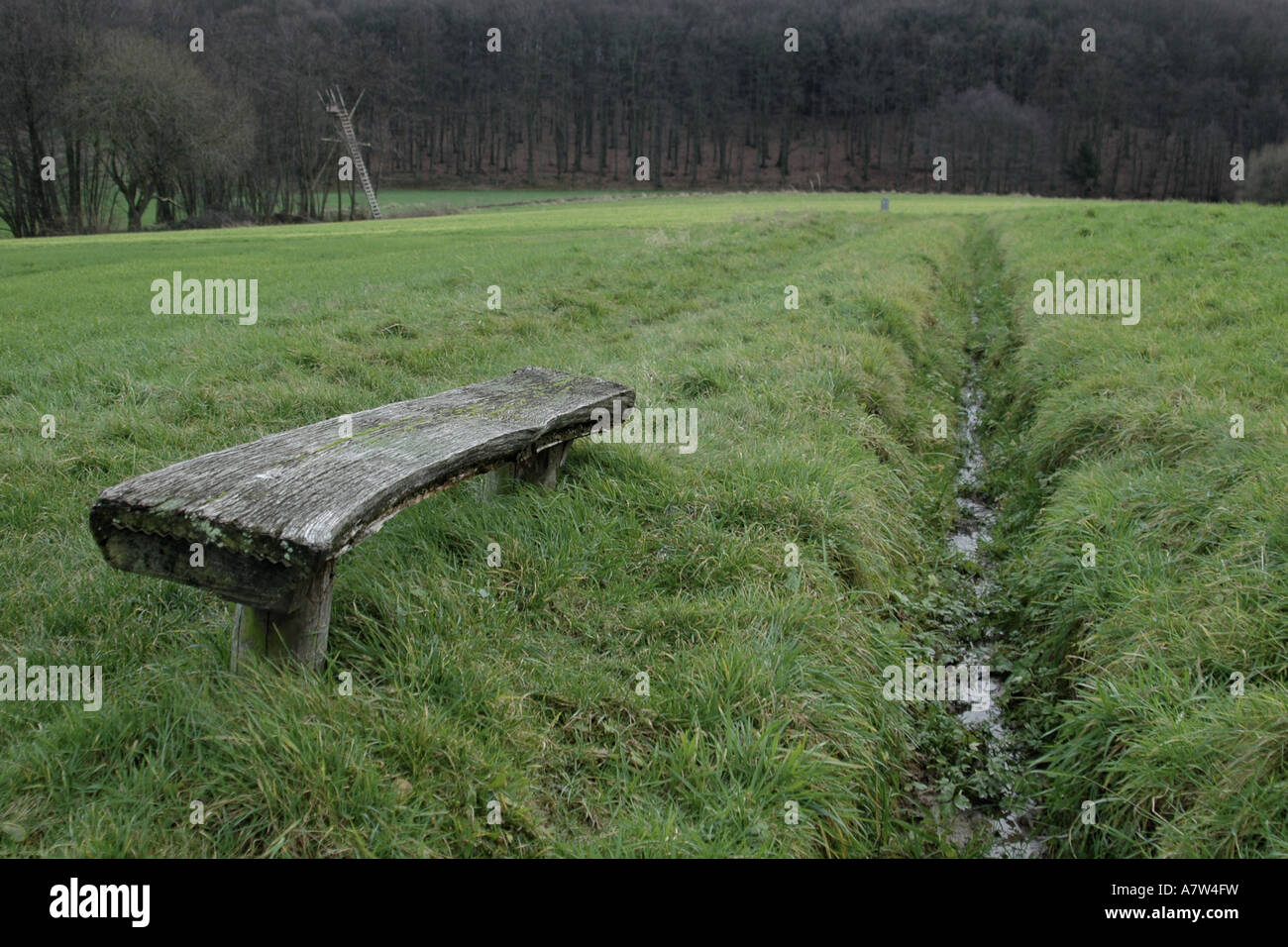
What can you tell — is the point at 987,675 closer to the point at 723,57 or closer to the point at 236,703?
the point at 236,703

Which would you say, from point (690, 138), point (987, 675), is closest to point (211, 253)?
point (987, 675)

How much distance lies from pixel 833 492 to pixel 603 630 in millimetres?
1879

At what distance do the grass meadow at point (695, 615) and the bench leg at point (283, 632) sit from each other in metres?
0.10

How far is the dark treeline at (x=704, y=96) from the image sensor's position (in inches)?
1875

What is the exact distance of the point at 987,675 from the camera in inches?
162

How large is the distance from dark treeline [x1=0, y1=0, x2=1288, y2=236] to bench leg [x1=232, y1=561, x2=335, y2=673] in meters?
41.2

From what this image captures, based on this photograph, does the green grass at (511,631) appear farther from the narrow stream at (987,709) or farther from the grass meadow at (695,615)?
the narrow stream at (987,709)

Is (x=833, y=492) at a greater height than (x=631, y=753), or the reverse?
(x=833, y=492)

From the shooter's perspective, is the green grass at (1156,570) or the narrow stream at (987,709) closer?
the green grass at (1156,570)

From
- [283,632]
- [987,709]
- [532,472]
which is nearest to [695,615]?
[532,472]

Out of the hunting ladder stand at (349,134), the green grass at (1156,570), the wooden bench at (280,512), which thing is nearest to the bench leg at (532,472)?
the wooden bench at (280,512)

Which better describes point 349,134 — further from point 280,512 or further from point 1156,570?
point 1156,570

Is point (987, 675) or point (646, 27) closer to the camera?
point (987, 675)
